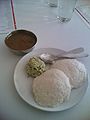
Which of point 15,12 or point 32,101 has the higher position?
point 15,12

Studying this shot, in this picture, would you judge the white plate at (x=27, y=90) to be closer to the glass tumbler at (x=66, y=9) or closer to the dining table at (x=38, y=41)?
the dining table at (x=38, y=41)

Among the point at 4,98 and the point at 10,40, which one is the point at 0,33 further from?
the point at 4,98

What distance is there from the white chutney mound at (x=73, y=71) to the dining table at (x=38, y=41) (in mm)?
45

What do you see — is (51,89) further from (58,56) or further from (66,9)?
(66,9)

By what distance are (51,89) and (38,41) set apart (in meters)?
0.26

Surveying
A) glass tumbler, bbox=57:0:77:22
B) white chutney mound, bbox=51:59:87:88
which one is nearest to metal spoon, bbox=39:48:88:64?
white chutney mound, bbox=51:59:87:88

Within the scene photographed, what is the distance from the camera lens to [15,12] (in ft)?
2.45

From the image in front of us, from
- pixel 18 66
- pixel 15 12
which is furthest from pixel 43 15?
pixel 18 66

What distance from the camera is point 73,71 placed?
45 cm

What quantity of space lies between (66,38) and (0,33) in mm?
258

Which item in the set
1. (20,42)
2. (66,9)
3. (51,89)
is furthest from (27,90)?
(66,9)

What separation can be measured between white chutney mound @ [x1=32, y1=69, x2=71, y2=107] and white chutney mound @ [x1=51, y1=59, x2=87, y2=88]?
0.02 metres

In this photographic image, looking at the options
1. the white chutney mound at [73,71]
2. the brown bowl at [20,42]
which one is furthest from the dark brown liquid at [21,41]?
the white chutney mound at [73,71]

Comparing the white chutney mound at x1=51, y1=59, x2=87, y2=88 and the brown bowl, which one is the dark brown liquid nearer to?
the brown bowl
